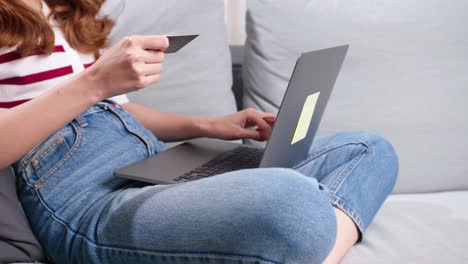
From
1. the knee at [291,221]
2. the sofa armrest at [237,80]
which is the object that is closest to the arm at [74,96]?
the knee at [291,221]

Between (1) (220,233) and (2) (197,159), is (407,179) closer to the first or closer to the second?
(2) (197,159)

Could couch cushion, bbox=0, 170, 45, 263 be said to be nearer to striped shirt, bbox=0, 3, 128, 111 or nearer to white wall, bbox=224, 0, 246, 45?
striped shirt, bbox=0, 3, 128, 111

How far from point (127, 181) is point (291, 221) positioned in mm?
324

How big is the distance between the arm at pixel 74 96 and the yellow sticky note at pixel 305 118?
28 cm

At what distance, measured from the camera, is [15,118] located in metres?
0.83

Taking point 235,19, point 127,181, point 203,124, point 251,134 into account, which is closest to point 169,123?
point 203,124

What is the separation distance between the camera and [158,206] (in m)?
0.81

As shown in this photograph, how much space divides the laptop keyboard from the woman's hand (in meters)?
0.04

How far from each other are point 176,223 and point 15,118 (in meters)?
0.27

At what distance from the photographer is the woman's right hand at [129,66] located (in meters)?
0.80

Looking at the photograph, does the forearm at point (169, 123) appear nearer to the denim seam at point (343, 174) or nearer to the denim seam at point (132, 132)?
the denim seam at point (132, 132)

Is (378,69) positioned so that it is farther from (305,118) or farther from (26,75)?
(26,75)

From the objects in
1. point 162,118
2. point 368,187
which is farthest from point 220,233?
point 162,118

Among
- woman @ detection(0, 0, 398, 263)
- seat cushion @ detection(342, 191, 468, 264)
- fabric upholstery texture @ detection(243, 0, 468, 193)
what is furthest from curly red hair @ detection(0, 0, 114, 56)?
seat cushion @ detection(342, 191, 468, 264)
